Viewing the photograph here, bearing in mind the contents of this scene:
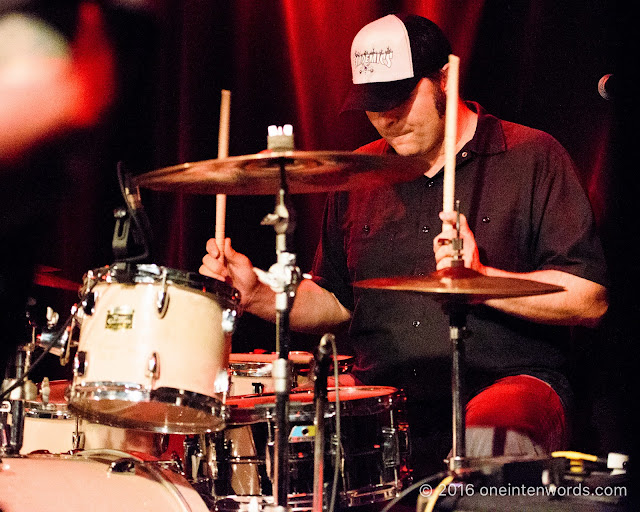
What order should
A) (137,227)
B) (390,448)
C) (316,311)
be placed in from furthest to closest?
1. (316,311)
2. (390,448)
3. (137,227)

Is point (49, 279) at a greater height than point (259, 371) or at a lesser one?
greater

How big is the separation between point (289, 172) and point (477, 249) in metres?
0.64

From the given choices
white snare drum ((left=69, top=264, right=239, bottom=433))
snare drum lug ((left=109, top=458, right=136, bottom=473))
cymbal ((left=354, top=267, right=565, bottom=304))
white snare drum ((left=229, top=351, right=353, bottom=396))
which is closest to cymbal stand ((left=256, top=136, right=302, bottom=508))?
cymbal ((left=354, top=267, right=565, bottom=304))

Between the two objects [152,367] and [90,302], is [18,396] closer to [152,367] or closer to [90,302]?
[90,302]

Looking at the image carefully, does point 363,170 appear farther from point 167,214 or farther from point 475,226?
point 167,214

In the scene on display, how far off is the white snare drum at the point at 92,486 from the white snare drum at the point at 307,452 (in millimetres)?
197

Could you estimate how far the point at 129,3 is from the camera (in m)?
3.55

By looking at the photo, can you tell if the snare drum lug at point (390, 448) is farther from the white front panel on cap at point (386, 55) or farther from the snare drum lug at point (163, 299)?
the white front panel on cap at point (386, 55)

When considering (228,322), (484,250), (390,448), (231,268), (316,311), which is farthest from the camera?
(316,311)

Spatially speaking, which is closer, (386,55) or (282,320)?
(282,320)

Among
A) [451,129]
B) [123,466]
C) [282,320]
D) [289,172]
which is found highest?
[451,129]

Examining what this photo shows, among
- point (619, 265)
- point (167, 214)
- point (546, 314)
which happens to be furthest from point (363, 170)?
point (167, 214)

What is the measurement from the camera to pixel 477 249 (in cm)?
227

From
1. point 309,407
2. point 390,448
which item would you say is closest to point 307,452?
point 309,407
